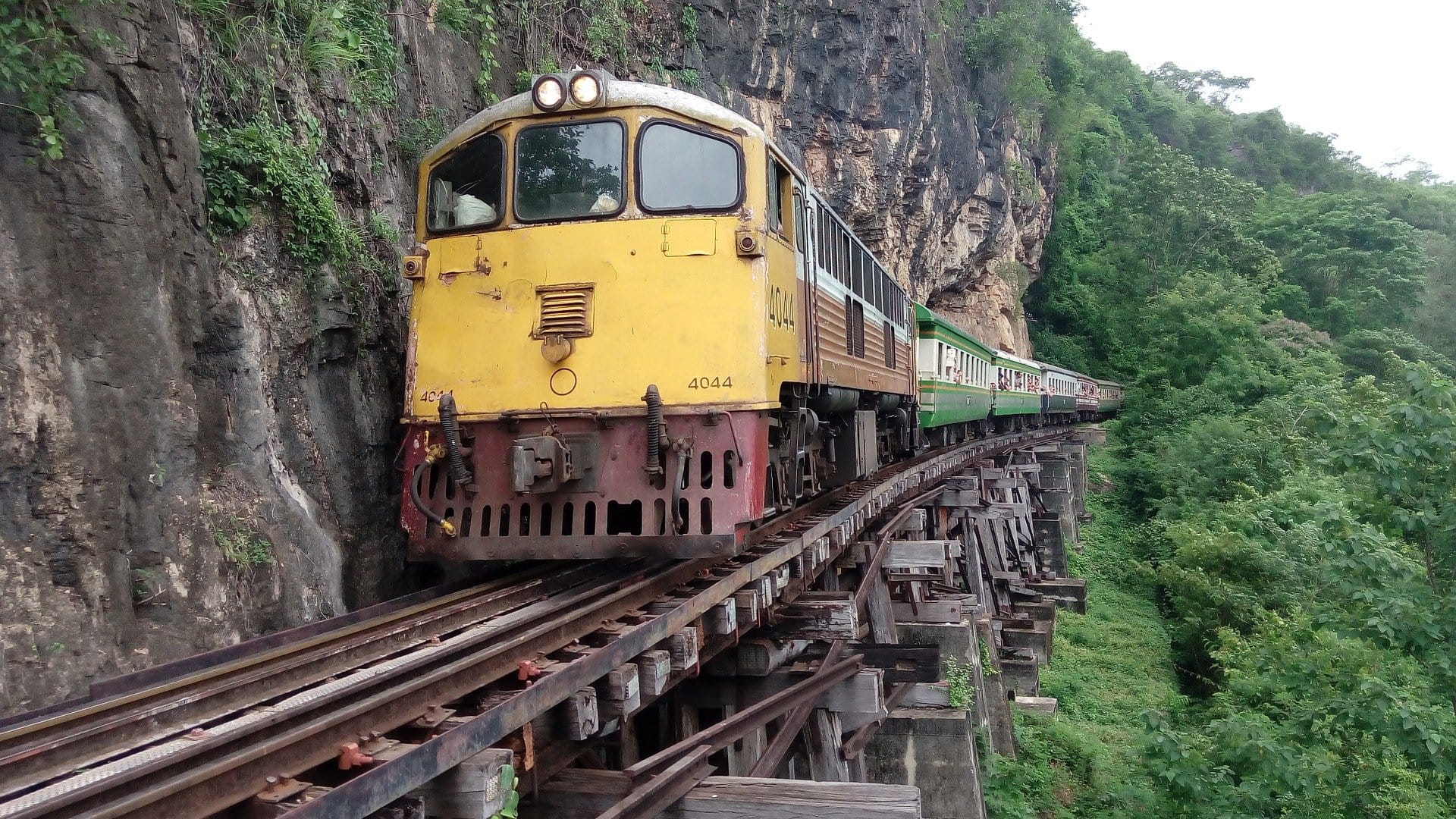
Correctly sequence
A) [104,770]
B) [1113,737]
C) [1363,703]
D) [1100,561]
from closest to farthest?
[104,770] < [1363,703] < [1113,737] < [1100,561]

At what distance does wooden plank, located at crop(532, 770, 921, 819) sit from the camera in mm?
3611

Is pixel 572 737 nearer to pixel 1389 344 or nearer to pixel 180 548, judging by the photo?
pixel 180 548

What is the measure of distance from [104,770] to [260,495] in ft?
10.9

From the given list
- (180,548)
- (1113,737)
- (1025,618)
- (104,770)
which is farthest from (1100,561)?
(104,770)

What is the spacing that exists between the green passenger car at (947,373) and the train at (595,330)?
933cm

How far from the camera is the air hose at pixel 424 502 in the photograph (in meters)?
5.62

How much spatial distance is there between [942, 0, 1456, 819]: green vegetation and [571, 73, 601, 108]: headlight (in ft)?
19.9

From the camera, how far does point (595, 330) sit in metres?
5.79

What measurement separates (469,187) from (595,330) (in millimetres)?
1404

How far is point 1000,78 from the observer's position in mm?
31344

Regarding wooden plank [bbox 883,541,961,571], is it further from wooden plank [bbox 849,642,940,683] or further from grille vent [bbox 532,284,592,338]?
grille vent [bbox 532,284,592,338]

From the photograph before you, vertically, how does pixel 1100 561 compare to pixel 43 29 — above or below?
below

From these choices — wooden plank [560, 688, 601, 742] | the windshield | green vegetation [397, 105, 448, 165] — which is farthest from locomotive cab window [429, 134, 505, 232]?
wooden plank [560, 688, 601, 742]

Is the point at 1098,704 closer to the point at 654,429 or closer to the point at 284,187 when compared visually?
the point at 654,429
